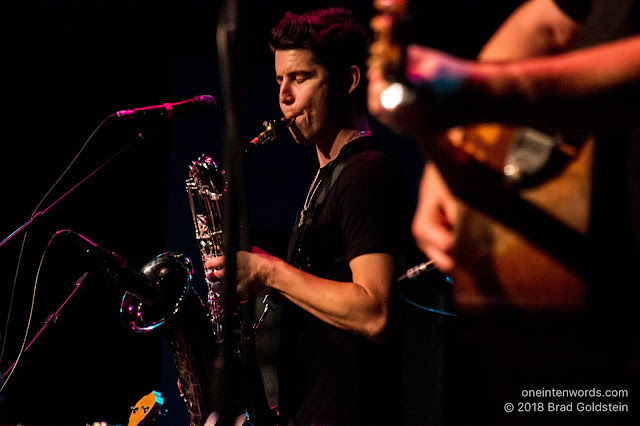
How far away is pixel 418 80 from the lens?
2.49ft

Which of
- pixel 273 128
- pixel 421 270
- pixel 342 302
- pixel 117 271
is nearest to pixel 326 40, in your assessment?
pixel 273 128

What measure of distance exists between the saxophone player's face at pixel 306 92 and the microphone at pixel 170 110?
378 millimetres

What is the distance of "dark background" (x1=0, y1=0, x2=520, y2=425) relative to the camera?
425 centimetres

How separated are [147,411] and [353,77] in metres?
2.03

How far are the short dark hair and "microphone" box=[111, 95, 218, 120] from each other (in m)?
0.46

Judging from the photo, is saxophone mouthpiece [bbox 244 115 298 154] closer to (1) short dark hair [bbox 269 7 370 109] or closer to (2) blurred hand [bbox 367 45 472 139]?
(1) short dark hair [bbox 269 7 370 109]

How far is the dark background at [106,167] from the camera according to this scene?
167 inches

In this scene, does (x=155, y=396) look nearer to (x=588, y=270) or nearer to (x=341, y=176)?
(x=341, y=176)

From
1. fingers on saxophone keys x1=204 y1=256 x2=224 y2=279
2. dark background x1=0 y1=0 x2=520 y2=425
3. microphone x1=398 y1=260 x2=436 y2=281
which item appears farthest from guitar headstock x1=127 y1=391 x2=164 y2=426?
microphone x1=398 y1=260 x2=436 y2=281

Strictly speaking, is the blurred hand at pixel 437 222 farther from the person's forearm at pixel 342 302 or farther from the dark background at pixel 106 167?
the dark background at pixel 106 167

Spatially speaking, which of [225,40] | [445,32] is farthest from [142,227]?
[225,40]

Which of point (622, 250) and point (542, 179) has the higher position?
point (542, 179)

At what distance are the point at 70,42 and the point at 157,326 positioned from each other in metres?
2.54

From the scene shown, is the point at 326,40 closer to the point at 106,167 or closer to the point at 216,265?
the point at 216,265
